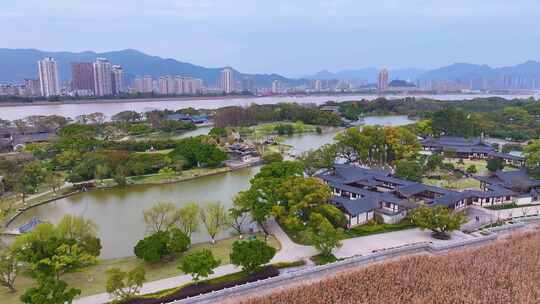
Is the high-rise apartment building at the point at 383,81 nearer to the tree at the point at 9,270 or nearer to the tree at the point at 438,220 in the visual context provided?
the tree at the point at 438,220

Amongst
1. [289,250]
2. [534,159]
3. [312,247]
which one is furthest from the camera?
[534,159]

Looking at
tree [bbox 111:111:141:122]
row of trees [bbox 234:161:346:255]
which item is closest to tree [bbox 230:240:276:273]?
row of trees [bbox 234:161:346:255]

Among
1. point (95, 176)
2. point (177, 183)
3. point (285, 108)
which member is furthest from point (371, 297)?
point (285, 108)

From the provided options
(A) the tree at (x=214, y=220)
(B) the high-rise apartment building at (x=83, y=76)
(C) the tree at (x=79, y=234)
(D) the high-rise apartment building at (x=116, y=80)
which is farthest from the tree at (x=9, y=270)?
(D) the high-rise apartment building at (x=116, y=80)

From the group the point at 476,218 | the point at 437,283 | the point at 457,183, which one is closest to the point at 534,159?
the point at 457,183

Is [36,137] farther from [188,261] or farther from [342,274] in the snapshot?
[342,274]

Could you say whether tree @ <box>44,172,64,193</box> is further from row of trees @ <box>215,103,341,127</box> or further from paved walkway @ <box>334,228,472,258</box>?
row of trees @ <box>215,103,341,127</box>

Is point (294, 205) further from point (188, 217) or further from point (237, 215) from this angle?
point (188, 217)
